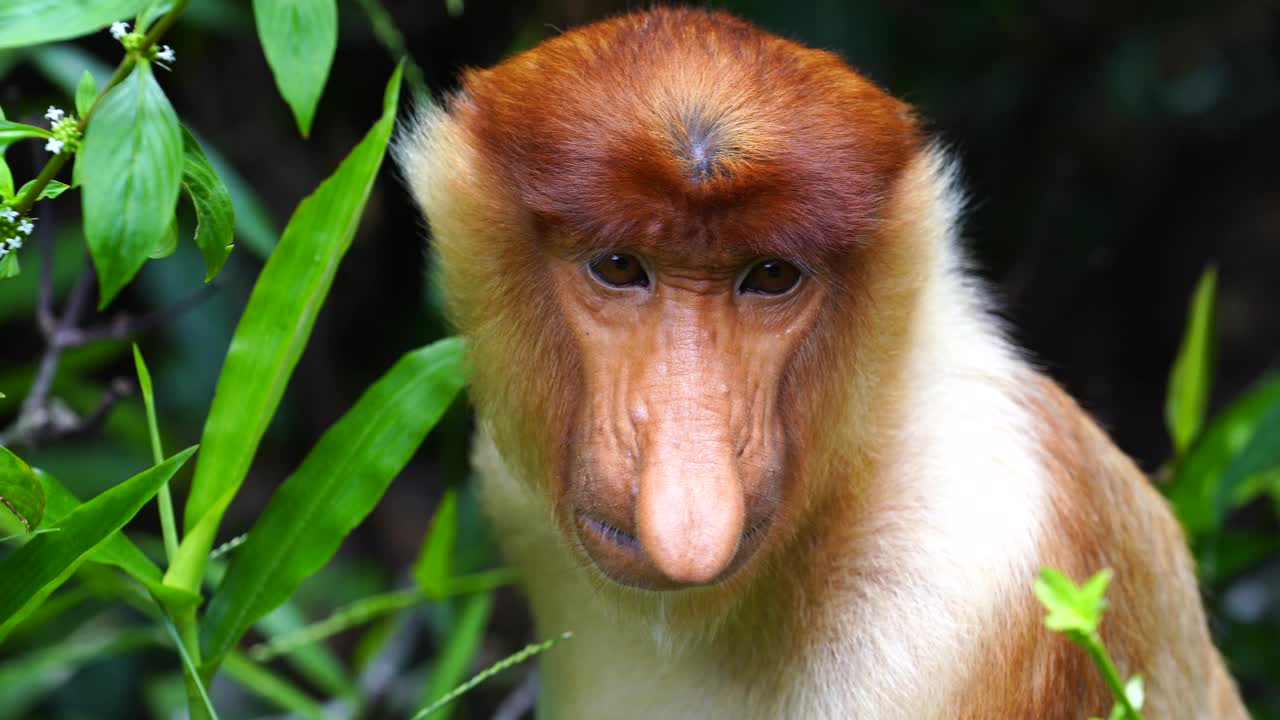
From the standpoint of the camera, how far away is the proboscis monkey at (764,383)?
244cm

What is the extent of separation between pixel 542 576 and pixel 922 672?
1.16 m

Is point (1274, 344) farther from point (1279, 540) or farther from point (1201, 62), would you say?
point (1279, 540)

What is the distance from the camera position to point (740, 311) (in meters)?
2.56

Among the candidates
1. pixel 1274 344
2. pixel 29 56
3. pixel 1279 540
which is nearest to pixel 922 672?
pixel 1279 540

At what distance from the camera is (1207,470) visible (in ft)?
13.6

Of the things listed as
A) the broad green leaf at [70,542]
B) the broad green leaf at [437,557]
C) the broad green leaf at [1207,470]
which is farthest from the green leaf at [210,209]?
the broad green leaf at [1207,470]

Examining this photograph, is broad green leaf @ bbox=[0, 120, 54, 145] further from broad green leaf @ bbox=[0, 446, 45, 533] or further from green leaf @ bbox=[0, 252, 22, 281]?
broad green leaf @ bbox=[0, 446, 45, 533]

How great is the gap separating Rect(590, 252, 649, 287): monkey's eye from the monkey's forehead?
64 millimetres

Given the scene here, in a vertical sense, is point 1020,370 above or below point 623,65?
below

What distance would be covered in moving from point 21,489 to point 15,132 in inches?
21.2

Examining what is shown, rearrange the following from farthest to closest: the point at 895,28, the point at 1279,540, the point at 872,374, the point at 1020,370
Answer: the point at 895,28
the point at 1279,540
the point at 1020,370
the point at 872,374

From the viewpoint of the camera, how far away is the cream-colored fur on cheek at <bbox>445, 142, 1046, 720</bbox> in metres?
2.61

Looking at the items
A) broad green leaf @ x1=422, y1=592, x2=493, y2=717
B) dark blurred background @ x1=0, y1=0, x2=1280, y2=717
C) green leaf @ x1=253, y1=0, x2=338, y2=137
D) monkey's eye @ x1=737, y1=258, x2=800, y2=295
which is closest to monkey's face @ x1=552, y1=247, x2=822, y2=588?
monkey's eye @ x1=737, y1=258, x2=800, y2=295

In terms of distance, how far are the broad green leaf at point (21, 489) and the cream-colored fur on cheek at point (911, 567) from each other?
1051 millimetres
